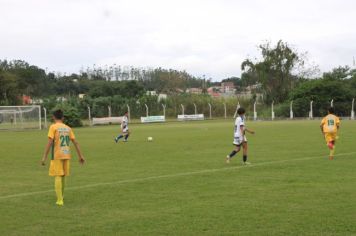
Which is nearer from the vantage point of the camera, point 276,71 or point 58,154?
point 58,154

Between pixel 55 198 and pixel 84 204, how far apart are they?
3.21 ft

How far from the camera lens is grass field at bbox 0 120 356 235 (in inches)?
309

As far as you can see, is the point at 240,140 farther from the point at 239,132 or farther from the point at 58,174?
the point at 58,174

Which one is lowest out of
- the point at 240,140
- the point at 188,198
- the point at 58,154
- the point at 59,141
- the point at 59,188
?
the point at 188,198

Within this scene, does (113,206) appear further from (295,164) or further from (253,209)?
(295,164)

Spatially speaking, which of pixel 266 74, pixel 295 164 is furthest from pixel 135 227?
pixel 266 74

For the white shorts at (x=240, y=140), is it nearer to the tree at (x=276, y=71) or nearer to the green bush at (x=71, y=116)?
the green bush at (x=71, y=116)

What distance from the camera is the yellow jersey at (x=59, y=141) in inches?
396

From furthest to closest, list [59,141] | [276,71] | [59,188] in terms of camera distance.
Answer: [276,71], [59,141], [59,188]

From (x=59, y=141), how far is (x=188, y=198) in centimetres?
256

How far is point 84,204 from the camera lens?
998 cm

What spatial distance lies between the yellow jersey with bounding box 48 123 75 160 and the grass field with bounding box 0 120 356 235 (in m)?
0.89

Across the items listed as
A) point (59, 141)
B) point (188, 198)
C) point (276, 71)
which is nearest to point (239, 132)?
point (188, 198)

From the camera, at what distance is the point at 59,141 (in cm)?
1010
